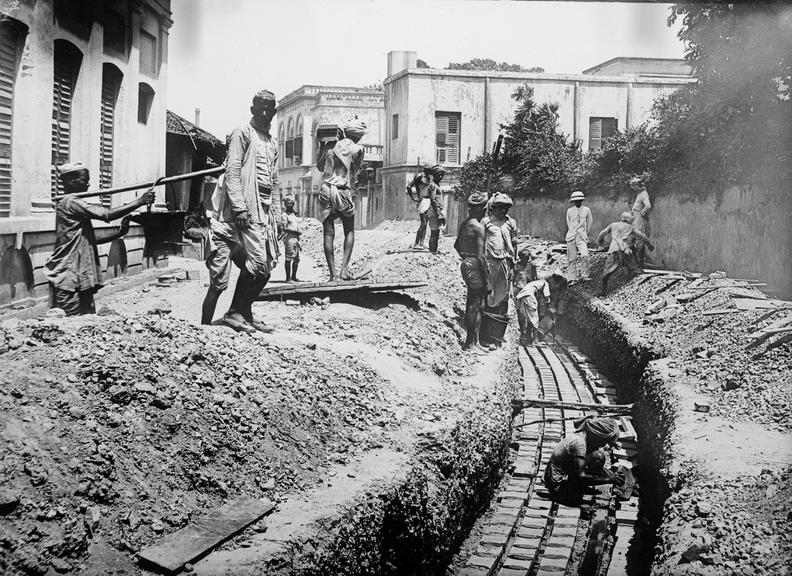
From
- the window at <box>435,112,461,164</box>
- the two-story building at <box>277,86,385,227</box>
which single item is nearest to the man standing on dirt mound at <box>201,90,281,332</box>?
the two-story building at <box>277,86,385,227</box>

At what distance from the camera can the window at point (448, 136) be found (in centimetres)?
2173

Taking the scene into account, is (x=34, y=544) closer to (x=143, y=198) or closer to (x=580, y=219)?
→ (x=143, y=198)

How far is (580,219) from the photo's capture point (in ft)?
48.3

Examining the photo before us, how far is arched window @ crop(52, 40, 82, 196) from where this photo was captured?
6.76 meters

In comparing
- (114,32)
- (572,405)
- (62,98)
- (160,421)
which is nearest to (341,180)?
(114,32)

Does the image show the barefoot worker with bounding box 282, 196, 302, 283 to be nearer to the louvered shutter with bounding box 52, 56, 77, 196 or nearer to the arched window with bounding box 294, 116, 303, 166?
the arched window with bounding box 294, 116, 303, 166

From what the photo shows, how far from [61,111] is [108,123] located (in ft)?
3.73

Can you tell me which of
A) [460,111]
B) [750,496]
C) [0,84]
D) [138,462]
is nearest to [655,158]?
[460,111]

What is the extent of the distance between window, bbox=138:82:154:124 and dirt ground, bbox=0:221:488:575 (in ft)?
8.91

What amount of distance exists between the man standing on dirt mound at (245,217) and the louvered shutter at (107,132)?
6.75 ft

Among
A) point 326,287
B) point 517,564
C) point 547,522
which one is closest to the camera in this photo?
point 517,564

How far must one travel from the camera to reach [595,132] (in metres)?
24.4

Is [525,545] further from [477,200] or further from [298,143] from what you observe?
[298,143]

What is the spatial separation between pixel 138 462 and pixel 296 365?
2.03 meters
